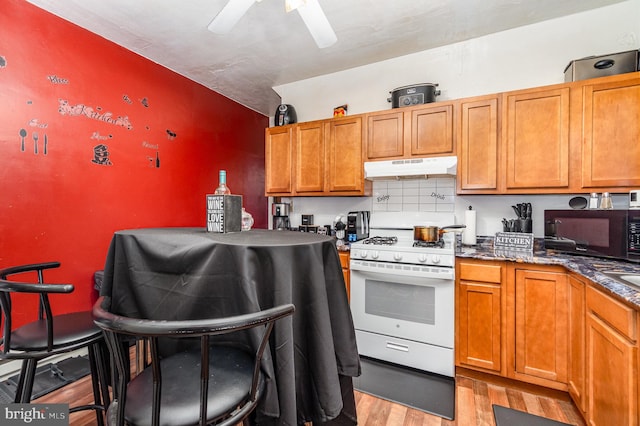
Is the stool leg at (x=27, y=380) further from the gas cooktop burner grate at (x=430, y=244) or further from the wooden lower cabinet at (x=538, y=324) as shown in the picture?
the wooden lower cabinet at (x=538, y=324)

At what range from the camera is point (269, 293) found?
100cm

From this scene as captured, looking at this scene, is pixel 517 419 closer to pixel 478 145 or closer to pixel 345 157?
pixel 478 145

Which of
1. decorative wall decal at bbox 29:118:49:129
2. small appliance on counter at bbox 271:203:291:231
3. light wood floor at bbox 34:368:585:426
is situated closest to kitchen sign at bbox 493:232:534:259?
light wood floor at bbox 34:368:585:426

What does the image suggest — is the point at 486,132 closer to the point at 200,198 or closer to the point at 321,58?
the point at 321,58

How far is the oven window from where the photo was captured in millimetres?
2174

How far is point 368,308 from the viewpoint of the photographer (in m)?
2.38

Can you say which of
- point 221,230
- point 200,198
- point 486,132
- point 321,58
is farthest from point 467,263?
point 200,198

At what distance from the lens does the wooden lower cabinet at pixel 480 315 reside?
2033 millimetres

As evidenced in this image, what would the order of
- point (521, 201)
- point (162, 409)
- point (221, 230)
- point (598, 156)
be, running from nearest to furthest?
point (162, 409) → point (221, 230) → point (598, 156) → point (521, 201)

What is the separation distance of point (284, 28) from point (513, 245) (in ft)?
8.36

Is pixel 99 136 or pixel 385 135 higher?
pixel 385 135

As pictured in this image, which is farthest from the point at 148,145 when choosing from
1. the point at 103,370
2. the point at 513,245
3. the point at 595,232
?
the point at 595,232

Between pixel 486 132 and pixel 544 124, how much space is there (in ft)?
1.26

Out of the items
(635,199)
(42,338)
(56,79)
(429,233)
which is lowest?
(42,338)
